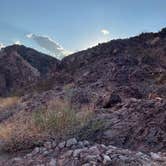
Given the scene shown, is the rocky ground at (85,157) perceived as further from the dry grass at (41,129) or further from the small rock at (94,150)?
the dry grass at (41,129)

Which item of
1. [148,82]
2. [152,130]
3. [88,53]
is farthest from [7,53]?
[152,130]

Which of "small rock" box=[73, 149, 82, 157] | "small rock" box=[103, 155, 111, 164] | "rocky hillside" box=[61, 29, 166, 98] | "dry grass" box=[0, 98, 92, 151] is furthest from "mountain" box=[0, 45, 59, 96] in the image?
"small rock" box=[103, 155, 111, 164]

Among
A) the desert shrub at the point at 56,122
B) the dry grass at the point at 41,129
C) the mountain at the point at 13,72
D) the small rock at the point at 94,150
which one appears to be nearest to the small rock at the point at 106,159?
the small rock at the point at 94,150

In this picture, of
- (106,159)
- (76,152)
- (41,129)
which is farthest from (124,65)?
(106,159)

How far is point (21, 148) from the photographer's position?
9.42m

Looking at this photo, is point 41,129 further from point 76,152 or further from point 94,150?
point 94,150

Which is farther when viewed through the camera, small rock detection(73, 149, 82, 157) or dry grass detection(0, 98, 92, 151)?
dry grass detection(0, 98, 92, 151)

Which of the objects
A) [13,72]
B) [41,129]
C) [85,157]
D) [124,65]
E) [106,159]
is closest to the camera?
[106,159]

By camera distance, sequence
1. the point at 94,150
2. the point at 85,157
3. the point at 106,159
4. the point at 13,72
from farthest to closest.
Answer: the point at 13,72
the point at 94,150
the point at 85,157
the point at 106,159

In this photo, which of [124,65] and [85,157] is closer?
[85,157]

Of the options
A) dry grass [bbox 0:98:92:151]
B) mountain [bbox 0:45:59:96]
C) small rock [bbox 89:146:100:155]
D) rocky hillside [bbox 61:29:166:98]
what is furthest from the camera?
mountain [bbox 0:45:59:96]

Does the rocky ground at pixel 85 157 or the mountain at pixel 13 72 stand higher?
the mountain at pixel 13 72

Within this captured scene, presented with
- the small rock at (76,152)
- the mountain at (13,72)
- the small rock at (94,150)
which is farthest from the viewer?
the mountain at (13,72)

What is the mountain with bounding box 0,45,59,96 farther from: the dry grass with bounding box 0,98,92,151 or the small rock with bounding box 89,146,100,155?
the small rock with bounding box 89,146,100,155
